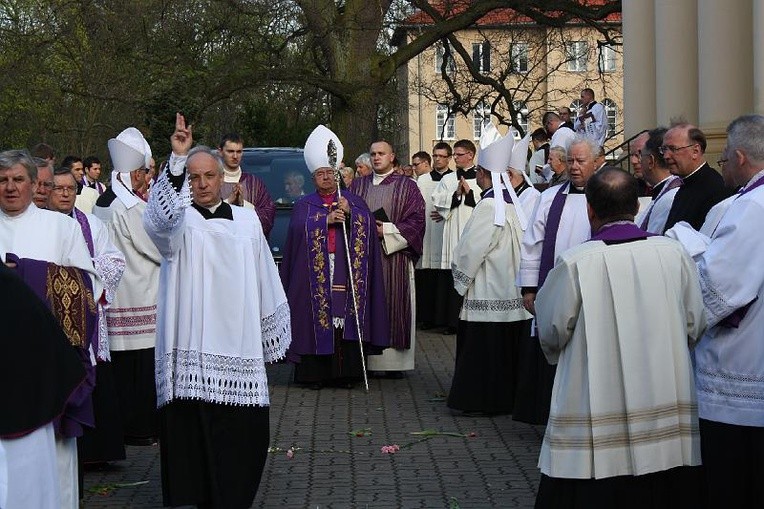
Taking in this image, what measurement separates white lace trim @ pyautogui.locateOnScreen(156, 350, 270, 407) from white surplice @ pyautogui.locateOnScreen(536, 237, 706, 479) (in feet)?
7.06

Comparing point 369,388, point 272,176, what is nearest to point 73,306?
point 369,388

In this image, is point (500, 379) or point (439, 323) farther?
point (439, 323)

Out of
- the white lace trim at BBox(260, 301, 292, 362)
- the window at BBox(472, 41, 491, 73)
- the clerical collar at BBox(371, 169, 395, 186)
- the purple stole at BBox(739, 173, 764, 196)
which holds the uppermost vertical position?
the window at BBox(472, 41, 491, 73)

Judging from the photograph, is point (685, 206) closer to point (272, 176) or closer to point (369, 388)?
point (369, 388)

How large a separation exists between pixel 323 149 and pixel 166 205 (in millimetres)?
5050

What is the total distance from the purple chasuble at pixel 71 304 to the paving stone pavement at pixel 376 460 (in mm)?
1868

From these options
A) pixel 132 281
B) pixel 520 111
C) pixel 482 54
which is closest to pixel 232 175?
pixel 132 281

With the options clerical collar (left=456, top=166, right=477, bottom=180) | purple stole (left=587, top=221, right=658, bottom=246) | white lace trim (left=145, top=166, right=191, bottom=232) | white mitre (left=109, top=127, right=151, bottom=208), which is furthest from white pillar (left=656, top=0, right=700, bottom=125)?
purple stole (left=587, top=221, right=658, bottom=246)

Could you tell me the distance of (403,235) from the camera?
1399 cm

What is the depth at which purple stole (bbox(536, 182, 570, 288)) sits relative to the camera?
32.4ft

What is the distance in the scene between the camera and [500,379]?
38.2 ft

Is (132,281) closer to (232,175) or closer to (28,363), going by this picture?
(232,175)

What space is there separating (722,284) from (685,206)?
145 centimetres

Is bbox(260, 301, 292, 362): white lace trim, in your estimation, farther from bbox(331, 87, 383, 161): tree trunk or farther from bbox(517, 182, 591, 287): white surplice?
bbox(331, 87, 383, 161): tree trunk
